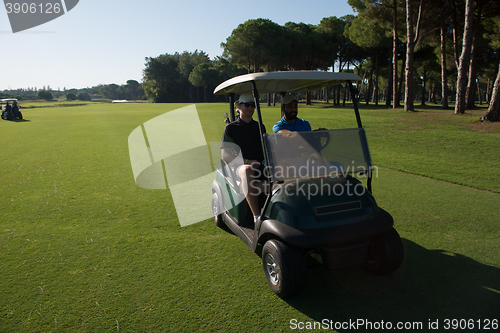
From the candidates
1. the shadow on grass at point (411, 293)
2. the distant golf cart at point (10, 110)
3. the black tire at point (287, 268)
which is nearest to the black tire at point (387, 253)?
the shadow on grass at point (411, 293)

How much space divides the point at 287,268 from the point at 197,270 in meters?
1.08

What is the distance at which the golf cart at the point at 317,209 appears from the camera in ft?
8.38

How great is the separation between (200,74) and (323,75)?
7151 cm

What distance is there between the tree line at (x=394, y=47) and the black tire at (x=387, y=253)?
11321 mm

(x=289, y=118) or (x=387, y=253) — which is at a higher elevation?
(x=289, y=118)

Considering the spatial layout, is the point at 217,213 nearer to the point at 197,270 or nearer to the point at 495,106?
the point at 197,270

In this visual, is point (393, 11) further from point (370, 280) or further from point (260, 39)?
point (370, 280)

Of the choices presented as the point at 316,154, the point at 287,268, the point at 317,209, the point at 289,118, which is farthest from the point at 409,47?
the point at 287,268

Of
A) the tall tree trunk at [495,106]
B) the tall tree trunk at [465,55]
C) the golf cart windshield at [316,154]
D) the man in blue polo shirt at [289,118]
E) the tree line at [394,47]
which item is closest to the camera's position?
the golf cart windshield at [316,154]

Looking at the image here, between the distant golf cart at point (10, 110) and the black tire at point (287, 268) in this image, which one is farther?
the distant golf cart at point (10, 110)

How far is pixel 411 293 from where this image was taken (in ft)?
8.97

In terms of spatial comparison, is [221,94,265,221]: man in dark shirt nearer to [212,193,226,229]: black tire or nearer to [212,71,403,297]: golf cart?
[212,71,403,297]: golf cart

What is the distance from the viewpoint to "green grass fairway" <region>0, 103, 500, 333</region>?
247 centimetres

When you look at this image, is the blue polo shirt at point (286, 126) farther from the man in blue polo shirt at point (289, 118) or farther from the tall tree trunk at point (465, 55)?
the tall tree trunk at point (465, 55)
